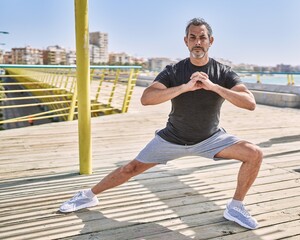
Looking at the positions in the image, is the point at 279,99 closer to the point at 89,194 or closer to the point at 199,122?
the point at 199,122

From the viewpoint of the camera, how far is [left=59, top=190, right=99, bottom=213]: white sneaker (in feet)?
8.27

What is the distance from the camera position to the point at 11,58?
6654 inches

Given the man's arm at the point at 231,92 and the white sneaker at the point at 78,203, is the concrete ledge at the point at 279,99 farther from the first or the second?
the white sneaker at the point at 78,203

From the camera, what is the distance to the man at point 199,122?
2.31 meters

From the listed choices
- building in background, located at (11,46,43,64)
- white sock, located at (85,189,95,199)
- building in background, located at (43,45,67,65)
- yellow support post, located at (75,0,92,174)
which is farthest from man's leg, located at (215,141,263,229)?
building in background, located at (11,46,43,64)

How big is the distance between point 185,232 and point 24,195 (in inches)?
58.8

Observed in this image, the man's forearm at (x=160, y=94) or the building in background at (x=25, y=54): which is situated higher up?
Answer: the building in background at (x=25, y=54)

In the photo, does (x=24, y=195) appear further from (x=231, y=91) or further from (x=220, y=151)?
(x=231, y=91)

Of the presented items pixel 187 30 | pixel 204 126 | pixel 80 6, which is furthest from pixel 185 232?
pixel 80 6

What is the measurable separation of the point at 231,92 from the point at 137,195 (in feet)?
4.19

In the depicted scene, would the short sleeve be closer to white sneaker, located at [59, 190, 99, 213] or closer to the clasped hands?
the clasped hands

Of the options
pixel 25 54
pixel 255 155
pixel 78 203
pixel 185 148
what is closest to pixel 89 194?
pixel 78 203

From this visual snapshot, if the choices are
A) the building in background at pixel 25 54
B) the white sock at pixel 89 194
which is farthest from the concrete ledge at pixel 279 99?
the building in background at pixel 25 54

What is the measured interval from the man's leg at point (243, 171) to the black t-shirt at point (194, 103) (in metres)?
0.22
